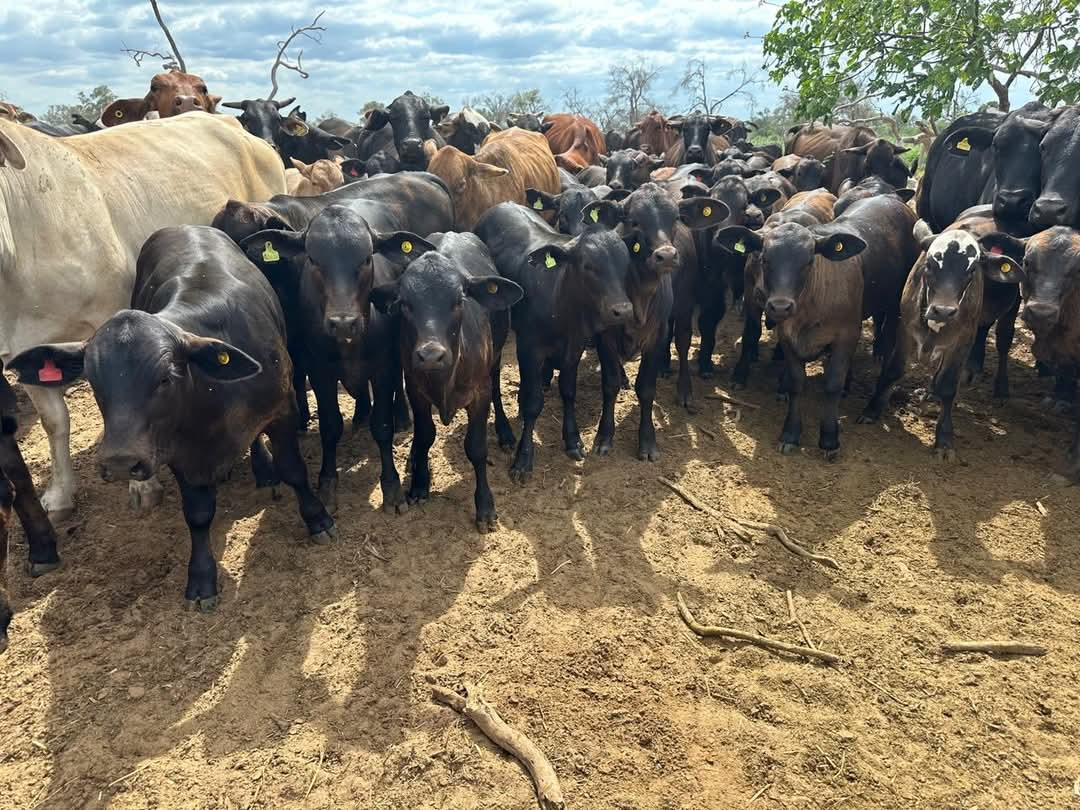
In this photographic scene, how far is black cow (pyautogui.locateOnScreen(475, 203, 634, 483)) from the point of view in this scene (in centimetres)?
509

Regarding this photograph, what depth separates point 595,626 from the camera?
154 inches

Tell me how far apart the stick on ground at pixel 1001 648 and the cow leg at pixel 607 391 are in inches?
107

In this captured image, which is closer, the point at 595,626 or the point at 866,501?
the point at 595,626

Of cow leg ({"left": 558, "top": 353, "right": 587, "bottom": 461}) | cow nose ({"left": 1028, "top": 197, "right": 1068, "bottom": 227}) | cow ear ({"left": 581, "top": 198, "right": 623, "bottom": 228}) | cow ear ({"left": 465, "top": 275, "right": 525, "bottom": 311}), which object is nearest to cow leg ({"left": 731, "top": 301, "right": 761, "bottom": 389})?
cow ear ({"left": 581, "top": 198, "right": 623, "bottom": 228})

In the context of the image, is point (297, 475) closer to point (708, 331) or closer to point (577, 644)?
point (577, 644)

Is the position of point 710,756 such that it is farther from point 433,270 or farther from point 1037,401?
point 1037,401

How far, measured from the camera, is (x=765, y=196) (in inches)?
316

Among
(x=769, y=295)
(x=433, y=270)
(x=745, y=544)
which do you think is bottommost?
(x=745, y=544)

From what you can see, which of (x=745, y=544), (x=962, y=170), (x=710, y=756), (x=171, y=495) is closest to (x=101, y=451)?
(x=171, y=495)

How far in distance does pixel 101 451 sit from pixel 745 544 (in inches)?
142

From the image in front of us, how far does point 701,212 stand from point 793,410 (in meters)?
1.85

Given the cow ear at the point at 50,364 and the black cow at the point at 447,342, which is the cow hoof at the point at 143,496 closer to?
the cow ear at the point at 50,364

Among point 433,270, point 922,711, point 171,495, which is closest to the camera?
point 922,711

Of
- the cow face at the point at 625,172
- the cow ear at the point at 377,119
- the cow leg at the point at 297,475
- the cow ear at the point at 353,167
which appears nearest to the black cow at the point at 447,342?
the cow leg at the point at 297,475
